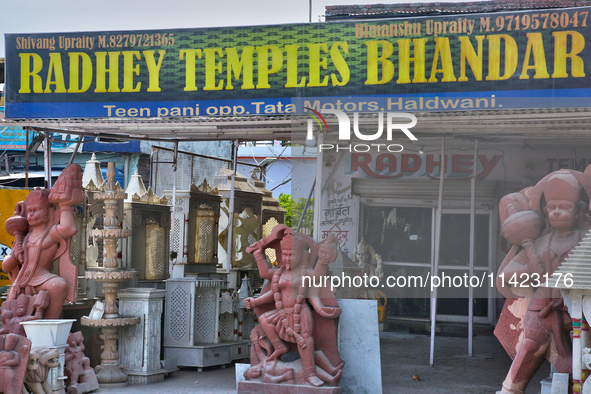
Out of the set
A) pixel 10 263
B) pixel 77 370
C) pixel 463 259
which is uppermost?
A: pixel 10 263

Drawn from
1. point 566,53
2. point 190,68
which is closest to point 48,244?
point 190,68

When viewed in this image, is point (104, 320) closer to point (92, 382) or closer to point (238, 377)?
point (92, 382)

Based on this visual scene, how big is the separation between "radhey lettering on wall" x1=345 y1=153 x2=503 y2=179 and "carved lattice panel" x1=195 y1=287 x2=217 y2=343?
2.35 m

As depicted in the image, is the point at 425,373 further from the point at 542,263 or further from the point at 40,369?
the point at 40,369

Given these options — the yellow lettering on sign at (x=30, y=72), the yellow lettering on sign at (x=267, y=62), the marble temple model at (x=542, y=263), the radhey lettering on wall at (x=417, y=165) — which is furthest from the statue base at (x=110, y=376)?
the marble temple model at (x=542, y=263)

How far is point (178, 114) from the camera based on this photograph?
7.19 metres

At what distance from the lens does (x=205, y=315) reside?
8398 millimetres

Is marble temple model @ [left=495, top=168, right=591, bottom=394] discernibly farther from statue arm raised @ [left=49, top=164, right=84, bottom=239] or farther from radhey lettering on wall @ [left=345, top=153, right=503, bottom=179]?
statue arm raised @ [left=49, top=164, right=84, bottom=239]

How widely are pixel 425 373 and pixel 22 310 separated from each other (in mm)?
4228

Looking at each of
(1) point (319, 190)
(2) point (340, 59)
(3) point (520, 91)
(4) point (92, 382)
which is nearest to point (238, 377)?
(4) point (92, 382)

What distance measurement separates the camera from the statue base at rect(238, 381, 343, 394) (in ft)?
20.2

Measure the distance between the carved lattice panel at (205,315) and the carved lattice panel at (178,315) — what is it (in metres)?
0.16

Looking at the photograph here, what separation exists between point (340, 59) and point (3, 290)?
17.9ft

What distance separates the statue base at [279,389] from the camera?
20.2ft
